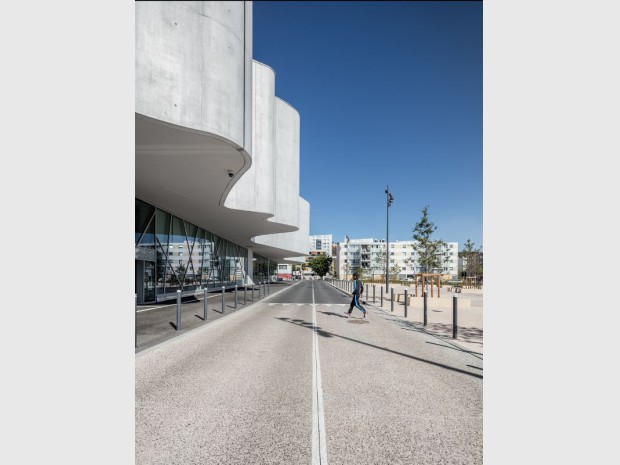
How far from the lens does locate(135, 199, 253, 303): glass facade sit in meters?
18.9

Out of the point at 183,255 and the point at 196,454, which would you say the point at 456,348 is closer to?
the point at 196,454

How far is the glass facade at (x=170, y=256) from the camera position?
62.1 feet

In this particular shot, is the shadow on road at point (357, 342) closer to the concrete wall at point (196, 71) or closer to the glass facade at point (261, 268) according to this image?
the concrete wall at point (196, 71)

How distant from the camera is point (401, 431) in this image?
11.9 ft

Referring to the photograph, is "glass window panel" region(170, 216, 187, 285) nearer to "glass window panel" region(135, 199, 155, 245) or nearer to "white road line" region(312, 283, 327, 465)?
"glass window panel" region(135, 199, 155, 245)

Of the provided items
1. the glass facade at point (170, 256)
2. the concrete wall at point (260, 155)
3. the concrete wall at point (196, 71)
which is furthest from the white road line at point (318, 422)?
the glass facade at point (170, 256)

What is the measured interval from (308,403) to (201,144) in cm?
696

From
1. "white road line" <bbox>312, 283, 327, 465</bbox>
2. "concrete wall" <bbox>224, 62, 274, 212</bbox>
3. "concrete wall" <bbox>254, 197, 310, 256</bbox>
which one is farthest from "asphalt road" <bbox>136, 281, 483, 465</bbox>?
"concrete wall" <bbox>254, 197, 310, 256</bbox>

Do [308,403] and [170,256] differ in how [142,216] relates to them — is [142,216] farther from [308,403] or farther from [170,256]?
[308,403]

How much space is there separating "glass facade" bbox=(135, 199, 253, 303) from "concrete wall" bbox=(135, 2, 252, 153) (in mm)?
12738

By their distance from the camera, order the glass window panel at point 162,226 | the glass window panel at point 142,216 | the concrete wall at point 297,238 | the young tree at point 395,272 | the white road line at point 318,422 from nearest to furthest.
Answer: the white road line at point 318,422 < the glass window panel at point 142,216 < the glass window panel at point 162,226 < the concrete wall at point 297,238 < the young tree at point 395,272

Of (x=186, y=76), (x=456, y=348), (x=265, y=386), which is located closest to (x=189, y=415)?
(x=265, y=386)

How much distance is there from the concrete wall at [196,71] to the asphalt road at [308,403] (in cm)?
433

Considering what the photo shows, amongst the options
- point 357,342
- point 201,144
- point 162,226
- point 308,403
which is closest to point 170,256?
point 162,226
